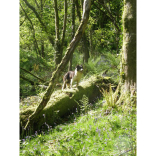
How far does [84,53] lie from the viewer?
6.16 meters

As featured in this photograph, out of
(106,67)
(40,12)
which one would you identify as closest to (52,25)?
(40,12)

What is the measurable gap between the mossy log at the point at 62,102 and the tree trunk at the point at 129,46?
1.17 meters

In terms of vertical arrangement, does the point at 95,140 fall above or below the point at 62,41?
below

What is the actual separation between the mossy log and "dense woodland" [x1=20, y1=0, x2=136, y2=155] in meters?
0.06

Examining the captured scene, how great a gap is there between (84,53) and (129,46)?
131 inches

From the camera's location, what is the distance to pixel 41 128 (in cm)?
304

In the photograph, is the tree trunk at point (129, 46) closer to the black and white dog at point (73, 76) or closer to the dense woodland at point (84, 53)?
the dense woodland at point (84, 53)

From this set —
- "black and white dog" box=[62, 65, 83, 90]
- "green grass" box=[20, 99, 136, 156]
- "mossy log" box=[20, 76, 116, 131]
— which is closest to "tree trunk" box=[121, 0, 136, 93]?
"green grass" box=[20, 99, 136, 156]

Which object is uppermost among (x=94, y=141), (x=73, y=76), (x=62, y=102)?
(x=73, y=76)

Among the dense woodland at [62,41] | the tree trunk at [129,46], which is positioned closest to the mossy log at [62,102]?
the dense woodland at [62,41]

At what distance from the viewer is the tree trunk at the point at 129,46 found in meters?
2.82

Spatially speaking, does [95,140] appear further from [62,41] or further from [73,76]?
[62,41]

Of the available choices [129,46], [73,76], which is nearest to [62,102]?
[73,76]
